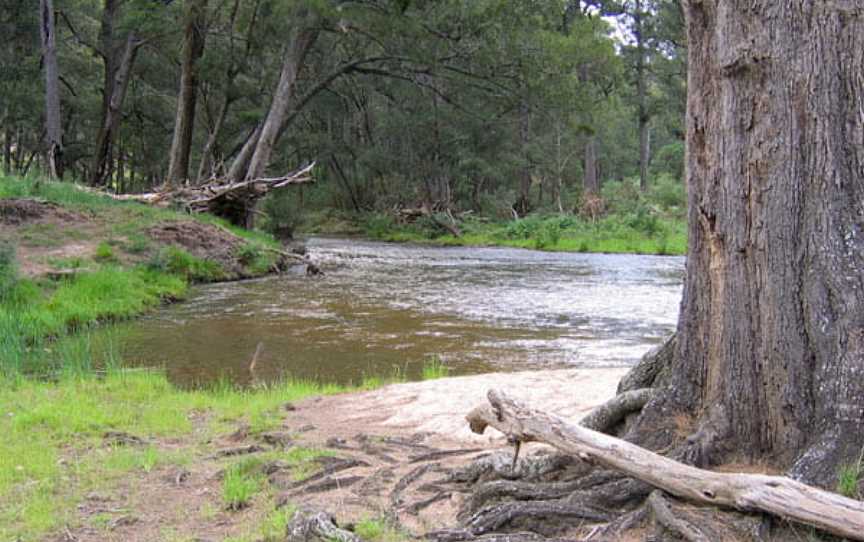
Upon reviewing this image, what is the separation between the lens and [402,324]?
46.0ft

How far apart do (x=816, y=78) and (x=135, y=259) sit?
15.2m

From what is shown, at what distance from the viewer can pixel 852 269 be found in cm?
404

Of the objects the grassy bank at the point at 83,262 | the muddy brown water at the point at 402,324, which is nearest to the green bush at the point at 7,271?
the grassy bank at the point at 83,262

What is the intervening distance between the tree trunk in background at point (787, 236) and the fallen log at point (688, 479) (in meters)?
0.30

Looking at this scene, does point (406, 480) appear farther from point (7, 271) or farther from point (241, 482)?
point (7, 271)

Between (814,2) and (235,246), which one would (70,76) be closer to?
(235,246)

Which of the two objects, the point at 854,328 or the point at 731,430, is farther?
the point at 731,430

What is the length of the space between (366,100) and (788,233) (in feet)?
139

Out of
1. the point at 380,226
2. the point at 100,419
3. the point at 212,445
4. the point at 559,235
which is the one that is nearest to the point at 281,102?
the point at 559,235

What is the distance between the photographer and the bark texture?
158 inches

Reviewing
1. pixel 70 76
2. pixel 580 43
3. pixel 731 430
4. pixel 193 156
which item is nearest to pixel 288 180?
pixel 580 43

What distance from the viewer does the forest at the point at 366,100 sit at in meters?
23.2

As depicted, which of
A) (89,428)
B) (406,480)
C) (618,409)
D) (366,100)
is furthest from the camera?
(366,100)

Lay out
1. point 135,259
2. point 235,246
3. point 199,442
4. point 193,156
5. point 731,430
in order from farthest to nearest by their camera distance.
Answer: point 193,156 → point 235,246 → point 135,259 → point 199,442 → point 731,430
